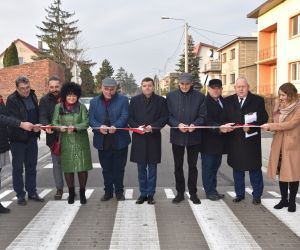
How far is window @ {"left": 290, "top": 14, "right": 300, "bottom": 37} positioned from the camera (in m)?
26.5

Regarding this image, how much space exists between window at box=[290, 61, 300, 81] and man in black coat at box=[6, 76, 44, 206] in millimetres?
23150

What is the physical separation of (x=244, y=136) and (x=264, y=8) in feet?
86.3

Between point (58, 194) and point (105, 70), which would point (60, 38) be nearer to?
point (105, 70)

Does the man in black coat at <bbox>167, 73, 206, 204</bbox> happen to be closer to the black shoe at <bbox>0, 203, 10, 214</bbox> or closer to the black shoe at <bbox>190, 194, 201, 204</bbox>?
the black shoe at <bbox>190, 194, 201, 204</bbox>

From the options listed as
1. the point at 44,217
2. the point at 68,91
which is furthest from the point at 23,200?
the point at 68,91

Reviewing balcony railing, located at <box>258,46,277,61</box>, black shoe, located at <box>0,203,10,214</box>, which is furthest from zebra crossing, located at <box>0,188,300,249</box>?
balcony railing, located at <box>258,46,277,61</box>

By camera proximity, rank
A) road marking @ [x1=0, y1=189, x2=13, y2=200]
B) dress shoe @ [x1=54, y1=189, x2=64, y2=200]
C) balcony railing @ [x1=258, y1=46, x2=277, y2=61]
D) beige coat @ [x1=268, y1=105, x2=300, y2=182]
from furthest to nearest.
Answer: balcony railing @ [x1=258, y1=46, x2=277, y2=61] < road marking @ [x1=0, y1=189, x2=13, y2=200] < dress shoe @ [x1=54, y1=189, x2=64, y2=200] < beige coat @ [x1=268, y1=105, x2=300, y2=182]

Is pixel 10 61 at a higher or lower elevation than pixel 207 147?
higher

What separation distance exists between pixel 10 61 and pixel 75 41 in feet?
67.1

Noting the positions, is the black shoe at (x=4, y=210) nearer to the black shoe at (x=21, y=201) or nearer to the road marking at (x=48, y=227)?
the black shoe at (x=21, y=201)

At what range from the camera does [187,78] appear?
6500 millimetres

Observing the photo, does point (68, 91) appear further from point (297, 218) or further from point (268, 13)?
point (268, 13)

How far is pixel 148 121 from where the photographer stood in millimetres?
6605

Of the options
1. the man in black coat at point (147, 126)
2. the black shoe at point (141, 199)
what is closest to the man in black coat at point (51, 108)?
the man in black coat at point (147, 126)
